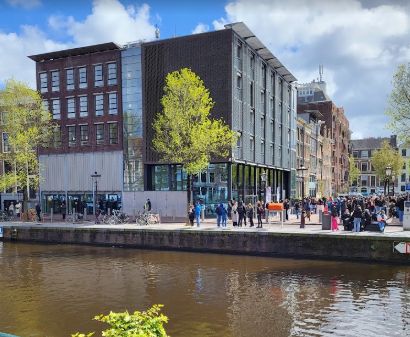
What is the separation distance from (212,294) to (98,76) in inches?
1260

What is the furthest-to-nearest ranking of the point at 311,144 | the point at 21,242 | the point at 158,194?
the point at 311,144 < the point at 158,194 < the point at 21,242

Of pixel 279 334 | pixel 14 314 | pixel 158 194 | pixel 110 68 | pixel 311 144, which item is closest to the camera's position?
pixel 279 334

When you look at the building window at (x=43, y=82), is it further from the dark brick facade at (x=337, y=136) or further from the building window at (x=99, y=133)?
the dark brick facade at (x=337, y=136)

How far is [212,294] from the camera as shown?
51.8 ft

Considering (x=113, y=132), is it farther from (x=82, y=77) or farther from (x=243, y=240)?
(x=243, y=240)

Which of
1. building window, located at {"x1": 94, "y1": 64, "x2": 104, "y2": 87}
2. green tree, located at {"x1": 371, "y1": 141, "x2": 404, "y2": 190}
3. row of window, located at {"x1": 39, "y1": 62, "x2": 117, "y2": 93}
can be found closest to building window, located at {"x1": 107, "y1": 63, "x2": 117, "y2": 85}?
row of window, located at {"x1": 39, "y1": 62, "x2": 117, "y2": 93}

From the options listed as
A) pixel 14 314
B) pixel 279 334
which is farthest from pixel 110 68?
pixel 279 334

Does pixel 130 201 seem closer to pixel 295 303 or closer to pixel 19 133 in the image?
pixel 19 133

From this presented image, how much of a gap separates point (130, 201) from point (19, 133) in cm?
1128

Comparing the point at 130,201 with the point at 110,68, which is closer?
the point at 130,201

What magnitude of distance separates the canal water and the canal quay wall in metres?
0.87

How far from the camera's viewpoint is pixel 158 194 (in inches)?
1421

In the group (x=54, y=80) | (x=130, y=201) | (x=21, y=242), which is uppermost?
(x=54, y=80)

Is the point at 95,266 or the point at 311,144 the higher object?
the point at 311,144
